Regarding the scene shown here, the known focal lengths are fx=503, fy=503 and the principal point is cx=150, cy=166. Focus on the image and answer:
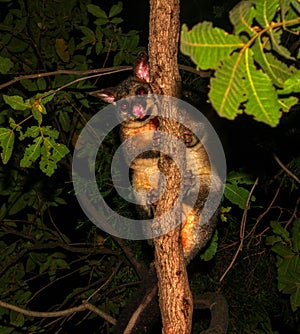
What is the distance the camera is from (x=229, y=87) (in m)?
1.01

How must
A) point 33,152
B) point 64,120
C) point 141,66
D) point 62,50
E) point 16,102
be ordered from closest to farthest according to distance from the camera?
point 16,102
point 33,152
point 141,66
point 64,120
point 62,50

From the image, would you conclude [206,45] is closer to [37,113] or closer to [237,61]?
[237,61]

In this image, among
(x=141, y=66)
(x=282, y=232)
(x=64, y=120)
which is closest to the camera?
(x=141, y=66)

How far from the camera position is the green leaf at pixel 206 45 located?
102cm

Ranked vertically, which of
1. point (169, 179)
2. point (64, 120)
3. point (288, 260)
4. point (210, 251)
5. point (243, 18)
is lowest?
point (210, 251)

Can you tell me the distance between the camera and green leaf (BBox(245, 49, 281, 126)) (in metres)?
1.02

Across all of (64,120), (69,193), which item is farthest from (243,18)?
(64,120)

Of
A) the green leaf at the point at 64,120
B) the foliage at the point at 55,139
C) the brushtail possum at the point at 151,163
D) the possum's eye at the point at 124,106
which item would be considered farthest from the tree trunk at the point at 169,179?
the green leaf at the point at 64,120

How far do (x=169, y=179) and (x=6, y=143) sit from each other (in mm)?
734

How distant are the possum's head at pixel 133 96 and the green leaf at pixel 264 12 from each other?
199 centimetres

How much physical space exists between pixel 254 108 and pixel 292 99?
197mm

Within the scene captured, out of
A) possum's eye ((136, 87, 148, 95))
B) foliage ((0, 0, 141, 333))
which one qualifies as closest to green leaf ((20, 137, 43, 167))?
possum's eye ((136, 87, 148, 95))

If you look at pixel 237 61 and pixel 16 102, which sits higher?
pixel 237 61

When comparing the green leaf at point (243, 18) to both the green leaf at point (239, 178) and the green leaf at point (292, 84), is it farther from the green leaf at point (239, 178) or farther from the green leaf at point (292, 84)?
the green leaf at point (239, 178)
